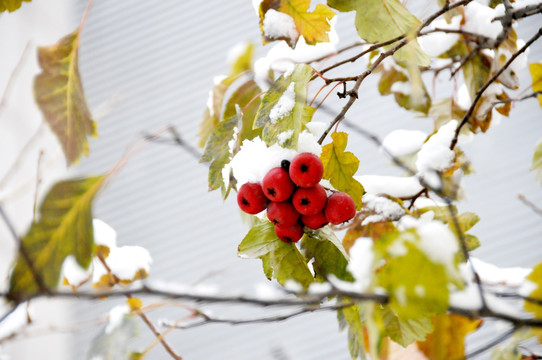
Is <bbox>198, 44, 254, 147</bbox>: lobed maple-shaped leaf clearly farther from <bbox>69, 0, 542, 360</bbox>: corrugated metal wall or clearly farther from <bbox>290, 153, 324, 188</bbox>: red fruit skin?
<bbox>69, 0, 542, 360</bbox>: corrugated metal wall

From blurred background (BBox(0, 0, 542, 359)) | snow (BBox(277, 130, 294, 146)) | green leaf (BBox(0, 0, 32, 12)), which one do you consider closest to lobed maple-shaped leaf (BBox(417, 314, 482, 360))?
snow (BBox(277, 130, 294, 146))

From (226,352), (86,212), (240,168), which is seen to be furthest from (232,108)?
(226,352)

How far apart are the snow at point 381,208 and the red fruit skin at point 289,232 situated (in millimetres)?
151

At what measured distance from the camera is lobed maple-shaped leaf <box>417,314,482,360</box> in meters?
0.51

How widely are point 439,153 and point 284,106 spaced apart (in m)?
0.28

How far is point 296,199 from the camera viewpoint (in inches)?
16.2

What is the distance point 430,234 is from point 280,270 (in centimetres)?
25

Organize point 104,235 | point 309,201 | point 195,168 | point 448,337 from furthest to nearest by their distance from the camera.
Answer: point 195,168
point 104,235
point 448,337
point 309,201

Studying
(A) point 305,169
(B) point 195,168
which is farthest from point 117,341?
(B) point 195,168

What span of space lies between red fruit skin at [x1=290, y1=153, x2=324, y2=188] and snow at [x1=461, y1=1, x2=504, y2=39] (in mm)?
359

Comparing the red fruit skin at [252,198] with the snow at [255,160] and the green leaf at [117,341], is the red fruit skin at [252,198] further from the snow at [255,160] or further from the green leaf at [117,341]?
the green leaf at [117,341]

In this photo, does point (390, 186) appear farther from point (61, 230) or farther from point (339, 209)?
point (61, 230)

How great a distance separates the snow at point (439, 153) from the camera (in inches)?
23.0

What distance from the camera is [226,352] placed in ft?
5.79
